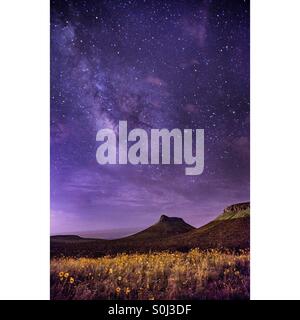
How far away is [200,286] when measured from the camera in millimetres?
6719

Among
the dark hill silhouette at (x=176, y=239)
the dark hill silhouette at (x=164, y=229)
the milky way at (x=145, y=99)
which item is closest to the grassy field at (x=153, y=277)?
the dark hill silhouette at (x=176, y=239)

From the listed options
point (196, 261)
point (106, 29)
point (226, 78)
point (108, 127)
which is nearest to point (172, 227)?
point (196, 261)

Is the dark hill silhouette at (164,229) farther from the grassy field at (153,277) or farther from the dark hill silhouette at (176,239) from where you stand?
the grassy field at (153,277)

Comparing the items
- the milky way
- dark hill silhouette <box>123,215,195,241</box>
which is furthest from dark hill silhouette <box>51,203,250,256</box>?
the milky way

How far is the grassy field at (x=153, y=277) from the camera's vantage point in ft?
22.0

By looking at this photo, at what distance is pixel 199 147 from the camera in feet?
22.4

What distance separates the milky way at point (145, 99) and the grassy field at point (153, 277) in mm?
460

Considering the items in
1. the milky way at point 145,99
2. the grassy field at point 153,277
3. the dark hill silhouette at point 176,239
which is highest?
the milky way at point 145,99

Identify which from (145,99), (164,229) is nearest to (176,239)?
(164,229)

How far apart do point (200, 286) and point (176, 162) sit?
5.17 ft

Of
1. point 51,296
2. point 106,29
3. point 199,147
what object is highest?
point 106,29

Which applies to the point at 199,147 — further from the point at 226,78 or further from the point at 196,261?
the point at 196,261
